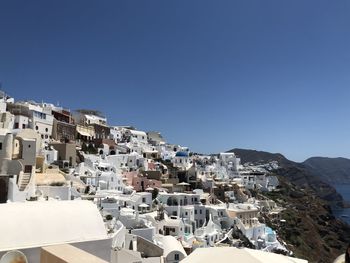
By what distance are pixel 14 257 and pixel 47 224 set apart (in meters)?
1.90

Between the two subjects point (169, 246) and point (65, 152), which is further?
point (65, 152)

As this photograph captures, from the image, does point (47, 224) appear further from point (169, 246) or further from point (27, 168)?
point (27, 168)

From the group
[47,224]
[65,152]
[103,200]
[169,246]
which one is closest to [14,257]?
[47,224]

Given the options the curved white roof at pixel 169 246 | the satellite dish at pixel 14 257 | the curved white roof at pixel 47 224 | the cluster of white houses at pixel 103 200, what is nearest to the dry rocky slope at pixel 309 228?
the cluster of white houses at pixel 103 200

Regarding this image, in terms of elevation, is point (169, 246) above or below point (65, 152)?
below

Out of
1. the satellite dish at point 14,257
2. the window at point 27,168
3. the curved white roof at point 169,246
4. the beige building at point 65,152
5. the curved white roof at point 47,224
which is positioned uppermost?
the beige building at point 65,152

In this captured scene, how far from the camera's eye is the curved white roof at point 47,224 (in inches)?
483

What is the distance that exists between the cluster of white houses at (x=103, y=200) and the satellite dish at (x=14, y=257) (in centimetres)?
39

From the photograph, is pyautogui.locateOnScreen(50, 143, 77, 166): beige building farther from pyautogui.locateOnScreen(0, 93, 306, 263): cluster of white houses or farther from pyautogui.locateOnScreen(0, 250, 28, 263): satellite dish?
pyautogui.locateOnScreen(0, 250, 28, 263): satellite dish

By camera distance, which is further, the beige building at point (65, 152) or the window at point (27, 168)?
the beige building at point (65, 152)

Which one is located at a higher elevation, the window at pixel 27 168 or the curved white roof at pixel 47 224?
the window at pixel 27 168

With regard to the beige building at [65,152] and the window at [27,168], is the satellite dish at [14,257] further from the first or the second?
the beige building at [65,152]

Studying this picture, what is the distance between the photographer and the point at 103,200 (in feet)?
107

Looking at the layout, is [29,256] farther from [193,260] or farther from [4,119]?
[4,119]
